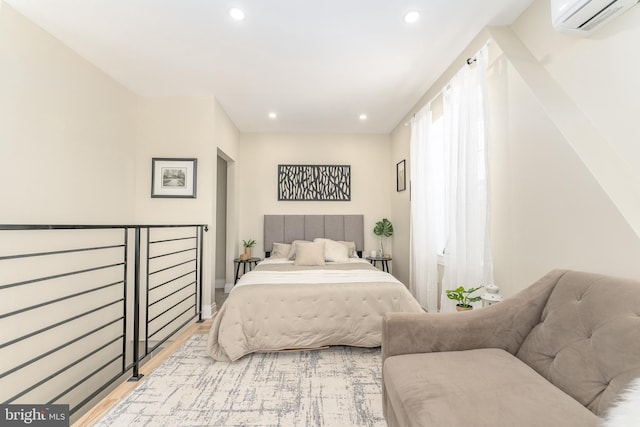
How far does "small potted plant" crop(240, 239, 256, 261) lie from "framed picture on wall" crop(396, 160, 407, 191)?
7.96ft

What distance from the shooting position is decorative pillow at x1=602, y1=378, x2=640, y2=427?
0.77 meters

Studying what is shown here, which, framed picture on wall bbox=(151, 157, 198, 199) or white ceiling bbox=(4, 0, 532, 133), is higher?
white ceiling bbox=(4, 0, 532, 133)

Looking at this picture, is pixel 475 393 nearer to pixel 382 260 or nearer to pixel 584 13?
pixel 584 13

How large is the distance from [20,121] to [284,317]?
8.09 feet

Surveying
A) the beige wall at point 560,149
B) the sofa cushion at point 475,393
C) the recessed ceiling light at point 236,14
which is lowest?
the sofa cushion at point 475,393

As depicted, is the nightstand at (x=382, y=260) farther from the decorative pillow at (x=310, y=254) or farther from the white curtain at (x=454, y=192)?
the decorative pillow at (x=310, y=254)

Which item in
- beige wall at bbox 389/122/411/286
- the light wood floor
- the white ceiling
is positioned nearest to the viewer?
the light wood floor

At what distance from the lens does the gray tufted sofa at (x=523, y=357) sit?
975 millimetres

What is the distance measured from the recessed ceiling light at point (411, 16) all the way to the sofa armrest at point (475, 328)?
6.32 feet

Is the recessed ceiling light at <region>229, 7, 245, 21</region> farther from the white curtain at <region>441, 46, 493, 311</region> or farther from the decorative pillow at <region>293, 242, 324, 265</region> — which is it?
the decorative pillow at <region>293, 242, 324, 265</region>

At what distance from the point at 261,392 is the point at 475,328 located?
138 cm

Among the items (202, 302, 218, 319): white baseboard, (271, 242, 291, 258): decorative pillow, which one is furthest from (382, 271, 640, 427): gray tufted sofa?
(271, 242, 291, 258): decorative pillow

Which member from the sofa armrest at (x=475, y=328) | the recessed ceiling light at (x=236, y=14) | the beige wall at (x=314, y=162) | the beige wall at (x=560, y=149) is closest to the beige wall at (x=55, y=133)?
the recessed ceiling light at (x=236, y=14)

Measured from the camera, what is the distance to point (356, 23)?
224cm
